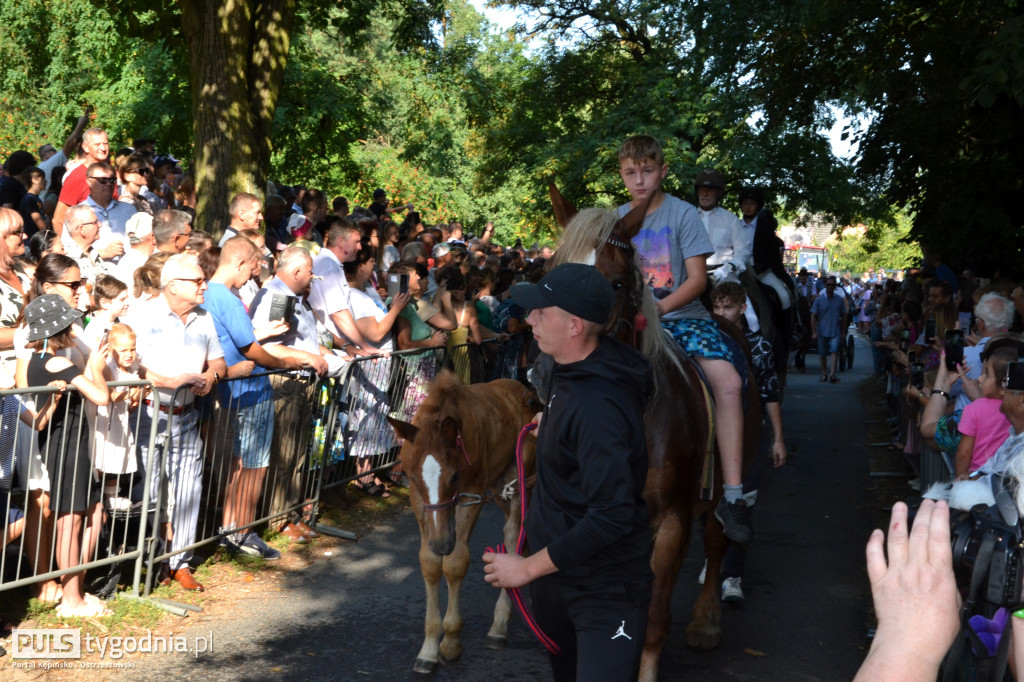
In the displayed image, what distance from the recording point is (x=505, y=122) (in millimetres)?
32469

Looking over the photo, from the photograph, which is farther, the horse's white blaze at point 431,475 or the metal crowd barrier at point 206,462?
the metal crowd barrier at point 206,462

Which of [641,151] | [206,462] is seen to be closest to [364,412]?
[206,462]

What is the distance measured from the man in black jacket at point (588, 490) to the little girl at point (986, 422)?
340cm

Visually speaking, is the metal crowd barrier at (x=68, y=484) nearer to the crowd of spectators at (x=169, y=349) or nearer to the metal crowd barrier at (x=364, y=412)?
the crowd of spectators at (x=169, y=349)

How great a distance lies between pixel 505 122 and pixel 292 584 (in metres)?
26.7

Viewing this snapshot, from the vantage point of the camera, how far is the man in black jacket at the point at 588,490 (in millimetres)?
3256

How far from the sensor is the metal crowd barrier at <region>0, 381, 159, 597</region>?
578cm

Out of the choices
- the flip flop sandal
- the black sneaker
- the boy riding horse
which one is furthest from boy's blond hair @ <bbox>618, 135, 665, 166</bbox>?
the flip flop sandal

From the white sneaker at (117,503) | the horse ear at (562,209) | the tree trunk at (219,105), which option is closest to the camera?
the horse ear at (562,209)

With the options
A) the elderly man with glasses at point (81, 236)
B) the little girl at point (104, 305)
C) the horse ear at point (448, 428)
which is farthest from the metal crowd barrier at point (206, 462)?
the elderly man with glasses at point (81, 236)

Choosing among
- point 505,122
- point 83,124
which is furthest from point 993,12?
point 505,122

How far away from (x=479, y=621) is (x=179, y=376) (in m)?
2.50

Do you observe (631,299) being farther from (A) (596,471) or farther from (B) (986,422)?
(B) (986,422)

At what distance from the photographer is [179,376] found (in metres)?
6.65
